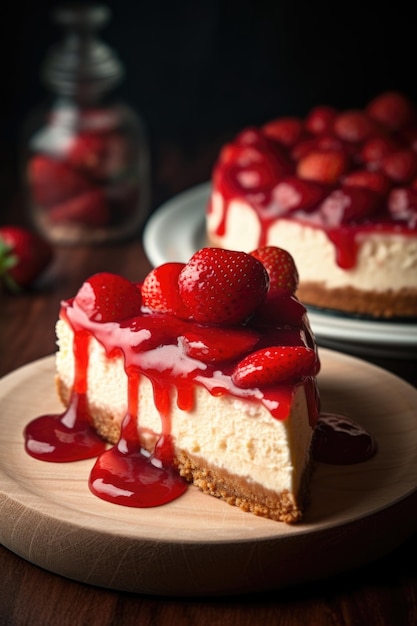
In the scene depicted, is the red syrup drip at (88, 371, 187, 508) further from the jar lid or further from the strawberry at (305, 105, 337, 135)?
the jar lid

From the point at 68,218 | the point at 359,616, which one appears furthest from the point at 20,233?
the point at 359,616

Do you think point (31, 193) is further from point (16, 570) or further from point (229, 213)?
point (16, 570)

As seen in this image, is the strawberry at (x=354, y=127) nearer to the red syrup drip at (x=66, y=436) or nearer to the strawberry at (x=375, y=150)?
the strawberry at (x=375, y=150)

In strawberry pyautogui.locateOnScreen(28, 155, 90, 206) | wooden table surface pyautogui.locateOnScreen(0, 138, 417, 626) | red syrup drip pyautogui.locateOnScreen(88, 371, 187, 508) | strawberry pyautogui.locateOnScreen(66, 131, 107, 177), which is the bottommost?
strawberry pyautogui.locateOnScreen(28, 155, 90, 206)

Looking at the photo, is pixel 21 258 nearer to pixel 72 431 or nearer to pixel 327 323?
pixel 327 323

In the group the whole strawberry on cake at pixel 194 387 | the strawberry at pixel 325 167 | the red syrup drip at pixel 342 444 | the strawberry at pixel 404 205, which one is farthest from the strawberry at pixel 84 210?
the red syrup drip at pixel 342 444

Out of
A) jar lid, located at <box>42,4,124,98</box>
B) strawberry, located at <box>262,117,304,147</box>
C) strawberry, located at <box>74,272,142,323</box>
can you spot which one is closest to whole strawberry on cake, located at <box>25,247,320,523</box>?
strawberry, located at <box>74,272,142,323</box>

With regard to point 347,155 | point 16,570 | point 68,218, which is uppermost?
point 347,155
